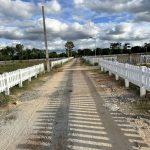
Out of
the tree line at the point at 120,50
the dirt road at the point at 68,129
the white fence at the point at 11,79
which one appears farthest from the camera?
the tree line at the point at 120,50

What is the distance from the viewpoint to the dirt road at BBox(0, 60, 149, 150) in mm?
6949

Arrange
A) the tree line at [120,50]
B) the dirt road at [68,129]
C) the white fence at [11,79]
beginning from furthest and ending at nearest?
the tree line at [120,50]
the white fence at [11,79]
the dirt road at [68,129]

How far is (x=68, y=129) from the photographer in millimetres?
8250

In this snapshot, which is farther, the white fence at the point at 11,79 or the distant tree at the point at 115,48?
the distant tree at the point at 115,48

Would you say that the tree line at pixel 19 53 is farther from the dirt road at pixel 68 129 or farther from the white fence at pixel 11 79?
the dirt road at pixel 68 129

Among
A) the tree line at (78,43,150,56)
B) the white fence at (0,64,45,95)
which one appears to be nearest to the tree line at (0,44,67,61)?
the tree line at (78,43,150,56)

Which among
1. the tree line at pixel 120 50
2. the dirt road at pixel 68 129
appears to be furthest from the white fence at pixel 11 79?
the tree line at pixel 120 50

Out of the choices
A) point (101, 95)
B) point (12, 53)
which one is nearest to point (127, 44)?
point (12, 53)

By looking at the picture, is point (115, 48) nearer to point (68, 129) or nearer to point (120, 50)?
point (120, 50)

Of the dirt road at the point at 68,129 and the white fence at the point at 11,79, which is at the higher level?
the white fence at the point at 11,79

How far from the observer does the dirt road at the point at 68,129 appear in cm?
695

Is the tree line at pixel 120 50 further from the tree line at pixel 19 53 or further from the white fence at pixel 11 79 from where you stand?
the white fence at pixel 11 79

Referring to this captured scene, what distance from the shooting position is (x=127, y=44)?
550ft

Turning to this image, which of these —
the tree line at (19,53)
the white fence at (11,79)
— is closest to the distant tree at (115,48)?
the tree line at (19,53)
